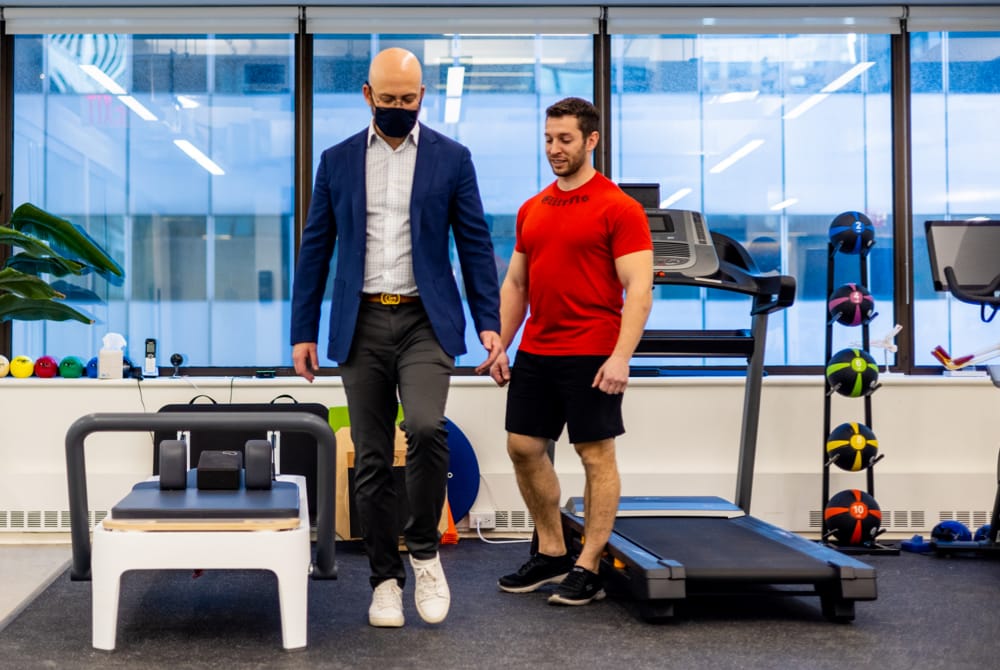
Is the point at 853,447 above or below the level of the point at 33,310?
below

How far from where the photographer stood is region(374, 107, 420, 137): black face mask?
265 cm

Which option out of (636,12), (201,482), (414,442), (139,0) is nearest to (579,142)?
(414,442)

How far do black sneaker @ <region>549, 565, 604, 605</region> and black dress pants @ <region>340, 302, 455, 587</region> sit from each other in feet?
1.75

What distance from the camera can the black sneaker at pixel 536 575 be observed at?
3.31 meters

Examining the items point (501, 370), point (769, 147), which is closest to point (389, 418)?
point (501, 370)

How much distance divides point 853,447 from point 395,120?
7.95ft

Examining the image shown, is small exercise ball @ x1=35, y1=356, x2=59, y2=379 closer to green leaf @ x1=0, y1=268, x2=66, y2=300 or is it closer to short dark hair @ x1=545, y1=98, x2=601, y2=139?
green leaf @ x1=0, y1=268, x2=66, y2=300

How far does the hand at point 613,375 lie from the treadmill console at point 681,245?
0.83m

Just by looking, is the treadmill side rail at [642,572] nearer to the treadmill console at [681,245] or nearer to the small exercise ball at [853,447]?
the treadmill console at [681,245]

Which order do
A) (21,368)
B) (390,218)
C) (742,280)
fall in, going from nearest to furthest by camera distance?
(390,218) < (742,280) < (21,368)

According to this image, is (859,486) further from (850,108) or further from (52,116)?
(52,116)

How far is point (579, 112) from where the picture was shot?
10.0 feet

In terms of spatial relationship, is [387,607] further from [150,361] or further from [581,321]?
[150,361]

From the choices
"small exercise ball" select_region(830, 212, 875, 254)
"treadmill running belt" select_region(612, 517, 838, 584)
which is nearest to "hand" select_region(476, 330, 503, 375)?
"treadmill running belt" select_region(612, 517, 838, 584)
